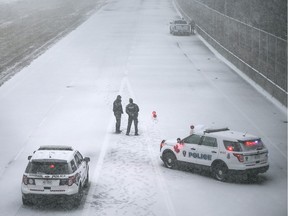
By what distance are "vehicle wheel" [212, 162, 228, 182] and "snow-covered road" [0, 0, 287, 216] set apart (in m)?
0.28

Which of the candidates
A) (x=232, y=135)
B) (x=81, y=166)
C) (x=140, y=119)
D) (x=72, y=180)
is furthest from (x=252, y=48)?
→ (x=72, y=180)

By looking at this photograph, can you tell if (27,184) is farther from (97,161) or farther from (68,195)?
(97,161)

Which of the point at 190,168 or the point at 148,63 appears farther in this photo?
the point at 148,63

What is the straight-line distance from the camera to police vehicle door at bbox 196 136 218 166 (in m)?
18.8

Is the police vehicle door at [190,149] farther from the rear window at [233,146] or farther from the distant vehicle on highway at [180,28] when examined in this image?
the distant vehicle on highway at [180,28]

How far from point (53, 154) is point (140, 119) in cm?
1240

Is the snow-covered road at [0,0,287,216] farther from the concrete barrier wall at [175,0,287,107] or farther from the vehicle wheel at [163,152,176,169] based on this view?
the concrete barrier wall at [175,0,287,107]

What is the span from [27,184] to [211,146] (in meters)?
6.15

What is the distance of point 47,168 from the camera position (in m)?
15.5

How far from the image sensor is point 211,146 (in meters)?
19.0

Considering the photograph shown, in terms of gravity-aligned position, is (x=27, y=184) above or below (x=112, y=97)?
above

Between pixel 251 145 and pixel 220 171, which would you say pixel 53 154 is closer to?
pixel 220 171

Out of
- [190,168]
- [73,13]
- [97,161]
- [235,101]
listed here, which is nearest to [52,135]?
[97,161]

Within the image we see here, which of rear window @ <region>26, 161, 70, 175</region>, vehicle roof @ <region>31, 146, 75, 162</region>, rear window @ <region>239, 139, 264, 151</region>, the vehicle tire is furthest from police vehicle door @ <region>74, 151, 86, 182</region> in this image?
rear window @ <region>239, 139, 264, 151</region>
